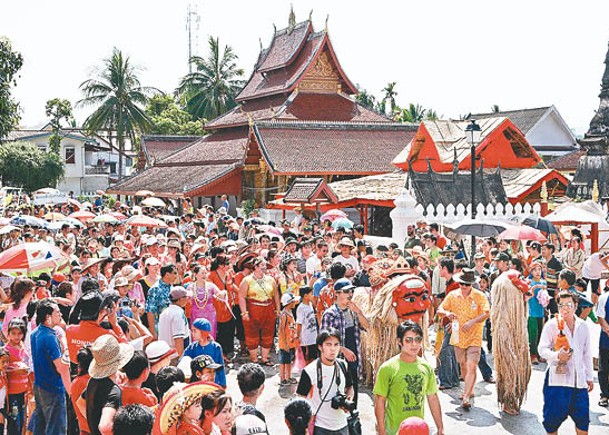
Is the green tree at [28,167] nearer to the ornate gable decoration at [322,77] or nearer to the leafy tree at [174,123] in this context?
the leafy tree at [174,123]

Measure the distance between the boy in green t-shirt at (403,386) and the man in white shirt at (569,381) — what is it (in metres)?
1.64

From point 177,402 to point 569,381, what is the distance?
12.7 feet

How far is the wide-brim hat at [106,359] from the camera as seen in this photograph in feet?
16.0

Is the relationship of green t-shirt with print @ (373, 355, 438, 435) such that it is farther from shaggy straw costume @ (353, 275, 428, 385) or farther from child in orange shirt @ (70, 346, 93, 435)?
child in orange shirt @ (70, 346, 93, 435)

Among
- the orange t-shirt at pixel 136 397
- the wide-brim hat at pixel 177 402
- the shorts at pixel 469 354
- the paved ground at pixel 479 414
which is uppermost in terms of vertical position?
the wide-brim hat at pixel 177 402

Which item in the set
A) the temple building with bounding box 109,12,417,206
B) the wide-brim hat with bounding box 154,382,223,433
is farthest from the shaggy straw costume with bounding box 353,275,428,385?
the temple building with bounding box 109,12,417,206

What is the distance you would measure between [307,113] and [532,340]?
967 inches

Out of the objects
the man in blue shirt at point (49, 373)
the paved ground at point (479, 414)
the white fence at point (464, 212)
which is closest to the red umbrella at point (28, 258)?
the paved ground at point (479, 414)

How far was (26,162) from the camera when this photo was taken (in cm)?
4338

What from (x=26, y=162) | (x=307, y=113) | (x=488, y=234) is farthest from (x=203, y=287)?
(x=26, y=162)

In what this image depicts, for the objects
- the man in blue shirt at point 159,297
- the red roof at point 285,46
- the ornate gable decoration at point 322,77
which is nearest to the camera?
the man in blue shirt at point 159,297

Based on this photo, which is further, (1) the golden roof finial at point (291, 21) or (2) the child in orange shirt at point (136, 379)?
(1) the golden roof finial at point (291, 21)

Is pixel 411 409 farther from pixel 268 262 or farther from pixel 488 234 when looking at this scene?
pixel 488 234

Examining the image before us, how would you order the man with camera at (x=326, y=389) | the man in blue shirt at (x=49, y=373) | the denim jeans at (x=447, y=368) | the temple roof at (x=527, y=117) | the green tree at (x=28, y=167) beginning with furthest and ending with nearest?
the temple roof at (x=527, y=117) < the green tree at (x=28, y=167) < the denim jeans at (x=447, y=368) < the man in blue shirt at (x=49, y=373) < the man with camera at (x=326, y=389)
